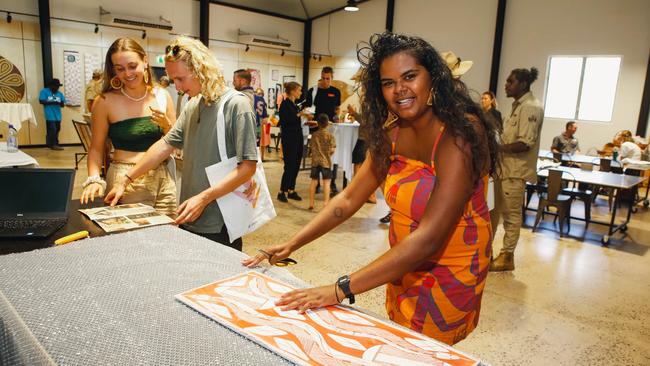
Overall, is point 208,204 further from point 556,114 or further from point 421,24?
point 421,24

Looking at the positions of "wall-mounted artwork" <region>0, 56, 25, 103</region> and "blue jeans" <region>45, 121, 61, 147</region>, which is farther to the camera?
"blue jeans" <region>45, 121, 61, 147</region>

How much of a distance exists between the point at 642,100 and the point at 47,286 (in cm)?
910

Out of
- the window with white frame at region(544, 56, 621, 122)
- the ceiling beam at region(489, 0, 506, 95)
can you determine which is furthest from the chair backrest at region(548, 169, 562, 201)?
the ceiling beam at region(489, 0, 506, 95)

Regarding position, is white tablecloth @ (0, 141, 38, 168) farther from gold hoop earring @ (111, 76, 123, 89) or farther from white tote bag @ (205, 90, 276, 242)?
white tote bag @ (205, 90, 276, 242)

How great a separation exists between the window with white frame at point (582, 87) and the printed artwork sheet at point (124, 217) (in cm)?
868

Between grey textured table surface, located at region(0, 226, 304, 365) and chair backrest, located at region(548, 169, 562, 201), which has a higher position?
grey textured table surface, located at region(0, 226, 304, 365)

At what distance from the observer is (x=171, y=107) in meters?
2.26

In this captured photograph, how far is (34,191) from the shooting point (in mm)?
1575

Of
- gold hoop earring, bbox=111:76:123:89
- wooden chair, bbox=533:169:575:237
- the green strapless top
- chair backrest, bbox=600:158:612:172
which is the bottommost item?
wooden chair, bbox=533:169:575:237

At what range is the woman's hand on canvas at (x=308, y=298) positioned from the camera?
1.00 meters

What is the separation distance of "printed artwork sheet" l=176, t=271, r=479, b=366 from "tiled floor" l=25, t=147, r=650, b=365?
1.71 meters

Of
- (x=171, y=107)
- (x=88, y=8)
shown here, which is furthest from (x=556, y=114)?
(x=88, y=8)

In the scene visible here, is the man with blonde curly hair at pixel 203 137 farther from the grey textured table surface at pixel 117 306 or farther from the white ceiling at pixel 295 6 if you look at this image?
the white ceiling at pixel 295 6

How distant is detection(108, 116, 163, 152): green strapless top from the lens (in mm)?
2061
